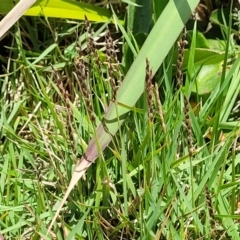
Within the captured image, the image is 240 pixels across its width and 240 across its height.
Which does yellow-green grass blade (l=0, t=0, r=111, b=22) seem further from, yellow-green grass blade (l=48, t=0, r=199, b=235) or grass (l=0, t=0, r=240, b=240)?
yellow-green grass blade (l=48, t=0, r=199, b=235)

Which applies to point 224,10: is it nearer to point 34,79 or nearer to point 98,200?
point 34,79

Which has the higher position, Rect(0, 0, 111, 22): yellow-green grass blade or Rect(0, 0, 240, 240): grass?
Rect(0, 0, 111, 22): yellow-green grass blade

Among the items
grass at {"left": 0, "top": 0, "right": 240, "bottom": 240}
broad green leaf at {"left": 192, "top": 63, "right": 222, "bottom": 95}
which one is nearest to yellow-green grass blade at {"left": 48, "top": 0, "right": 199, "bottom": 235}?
grass at {"left": 0, "top": 0, "right": 240, "bottom": 240}

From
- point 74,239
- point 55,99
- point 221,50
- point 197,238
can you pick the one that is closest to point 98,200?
point 74,239

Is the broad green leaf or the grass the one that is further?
the broad green leaf

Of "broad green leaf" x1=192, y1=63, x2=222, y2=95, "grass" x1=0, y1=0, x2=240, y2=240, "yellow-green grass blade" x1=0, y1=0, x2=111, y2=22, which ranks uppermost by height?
"yellow-green grass blade" x1=0, y1=0, x2=111, y2=22
